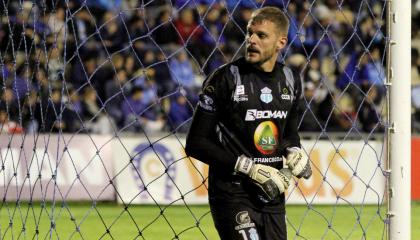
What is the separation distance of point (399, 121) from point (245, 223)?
1.38 metres

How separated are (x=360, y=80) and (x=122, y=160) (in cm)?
373

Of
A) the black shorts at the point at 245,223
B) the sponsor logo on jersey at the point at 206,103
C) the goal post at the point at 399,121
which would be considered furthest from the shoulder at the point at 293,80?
the goal post at the point at 399,121

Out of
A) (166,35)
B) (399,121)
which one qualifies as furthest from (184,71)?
(399,121)

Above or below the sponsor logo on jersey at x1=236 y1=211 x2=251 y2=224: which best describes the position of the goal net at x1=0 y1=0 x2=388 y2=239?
below

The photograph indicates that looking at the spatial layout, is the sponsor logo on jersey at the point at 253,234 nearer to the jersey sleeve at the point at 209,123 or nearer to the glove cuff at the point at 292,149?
the jersey sleeve at the point at 209,123

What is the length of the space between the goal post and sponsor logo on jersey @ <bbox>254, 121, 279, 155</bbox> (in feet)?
3.45

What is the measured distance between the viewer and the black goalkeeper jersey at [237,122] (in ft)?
16.9

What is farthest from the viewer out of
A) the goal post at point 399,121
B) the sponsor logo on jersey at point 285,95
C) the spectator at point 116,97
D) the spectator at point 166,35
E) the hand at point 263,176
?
the spectator at point 166,35

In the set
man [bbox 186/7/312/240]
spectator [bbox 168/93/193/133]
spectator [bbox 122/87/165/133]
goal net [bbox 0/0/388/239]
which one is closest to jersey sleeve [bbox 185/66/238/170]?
man [bbox 186/7/312/240]

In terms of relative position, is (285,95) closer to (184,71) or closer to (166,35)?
(184,71)

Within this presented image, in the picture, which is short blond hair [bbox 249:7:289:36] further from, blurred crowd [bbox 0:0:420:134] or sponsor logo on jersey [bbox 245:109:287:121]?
blurred crowd [bbox 0:0:420:134]

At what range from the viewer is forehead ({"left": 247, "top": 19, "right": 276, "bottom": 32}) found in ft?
17.0

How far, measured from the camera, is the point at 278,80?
530 centimetres

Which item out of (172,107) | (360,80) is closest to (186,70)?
(172,107)
